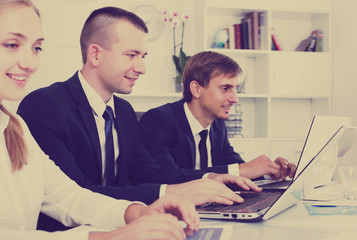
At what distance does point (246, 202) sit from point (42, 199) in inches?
22.2

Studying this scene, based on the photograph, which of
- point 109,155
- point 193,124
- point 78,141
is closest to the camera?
point 78,141

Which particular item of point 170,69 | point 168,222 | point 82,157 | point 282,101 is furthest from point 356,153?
point 168,222

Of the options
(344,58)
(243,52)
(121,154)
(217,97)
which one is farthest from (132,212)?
(344,58)

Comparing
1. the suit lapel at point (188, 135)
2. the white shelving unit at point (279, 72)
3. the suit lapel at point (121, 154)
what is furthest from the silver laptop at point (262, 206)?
the white shelving unit at point (279, 72)

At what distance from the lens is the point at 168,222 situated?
81 centimetres

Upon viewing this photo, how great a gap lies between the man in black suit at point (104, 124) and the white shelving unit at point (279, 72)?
Result: 6.43 ft

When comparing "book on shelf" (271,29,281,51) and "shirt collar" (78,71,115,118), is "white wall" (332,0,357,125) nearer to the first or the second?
"book on shelf" (271,29,281,51)

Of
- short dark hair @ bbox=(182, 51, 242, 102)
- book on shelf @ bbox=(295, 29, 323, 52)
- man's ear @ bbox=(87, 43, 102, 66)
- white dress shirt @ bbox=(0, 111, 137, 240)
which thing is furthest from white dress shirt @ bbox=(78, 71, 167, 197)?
book on shelf @ bbox=(295, 29, 323, 52)

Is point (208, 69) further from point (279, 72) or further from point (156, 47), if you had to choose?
point (279, 72)

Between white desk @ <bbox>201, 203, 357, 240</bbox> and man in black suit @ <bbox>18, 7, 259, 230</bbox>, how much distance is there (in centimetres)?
14

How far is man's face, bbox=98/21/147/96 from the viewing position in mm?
1839

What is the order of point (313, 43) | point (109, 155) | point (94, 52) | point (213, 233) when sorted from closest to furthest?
point (213, 233) < point (109, 155) < point (94, 52) < point (313, 43)

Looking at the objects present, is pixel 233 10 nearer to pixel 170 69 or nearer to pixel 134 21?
pixel 170 69

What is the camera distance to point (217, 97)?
2420mm
